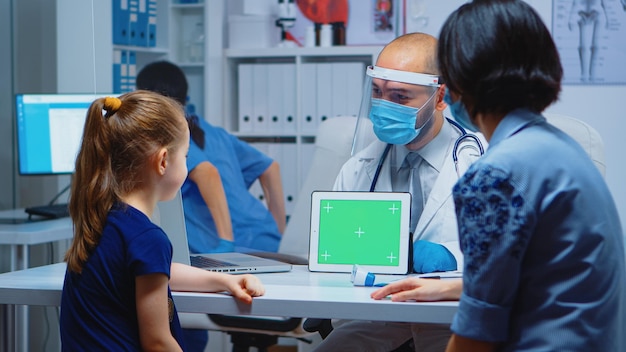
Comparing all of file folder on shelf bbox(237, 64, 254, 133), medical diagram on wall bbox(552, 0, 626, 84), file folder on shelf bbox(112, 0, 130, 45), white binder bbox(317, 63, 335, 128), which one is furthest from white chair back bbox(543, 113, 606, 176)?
file folder on shelf bbox(237, 64, 254, 133)

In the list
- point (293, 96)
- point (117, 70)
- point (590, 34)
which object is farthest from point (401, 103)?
point (293, 96)

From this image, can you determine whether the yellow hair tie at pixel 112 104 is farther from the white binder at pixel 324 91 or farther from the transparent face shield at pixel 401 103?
the white binder at pixel 324 91

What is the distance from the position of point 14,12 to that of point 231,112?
1.62m

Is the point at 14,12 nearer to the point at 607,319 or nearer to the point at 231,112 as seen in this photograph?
the point at 231,112

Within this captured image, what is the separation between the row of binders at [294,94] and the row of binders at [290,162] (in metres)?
0.10

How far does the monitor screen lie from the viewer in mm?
3580

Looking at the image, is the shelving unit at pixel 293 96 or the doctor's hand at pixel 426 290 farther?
the shelving unit at pixel 293 96

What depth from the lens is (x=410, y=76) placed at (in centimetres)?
213

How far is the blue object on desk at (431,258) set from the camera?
186 cm

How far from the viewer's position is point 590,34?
A: 13.7 feet

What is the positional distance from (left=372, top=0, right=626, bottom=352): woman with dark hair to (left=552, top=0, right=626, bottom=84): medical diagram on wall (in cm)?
305

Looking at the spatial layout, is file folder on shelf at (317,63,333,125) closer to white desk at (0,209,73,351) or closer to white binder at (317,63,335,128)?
white binder at (317,63,335,128)

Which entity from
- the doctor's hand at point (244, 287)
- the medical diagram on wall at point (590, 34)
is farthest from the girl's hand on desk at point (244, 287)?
the medical diagram on wall at point (590, 34)

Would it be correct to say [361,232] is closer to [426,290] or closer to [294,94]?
[426,290]
